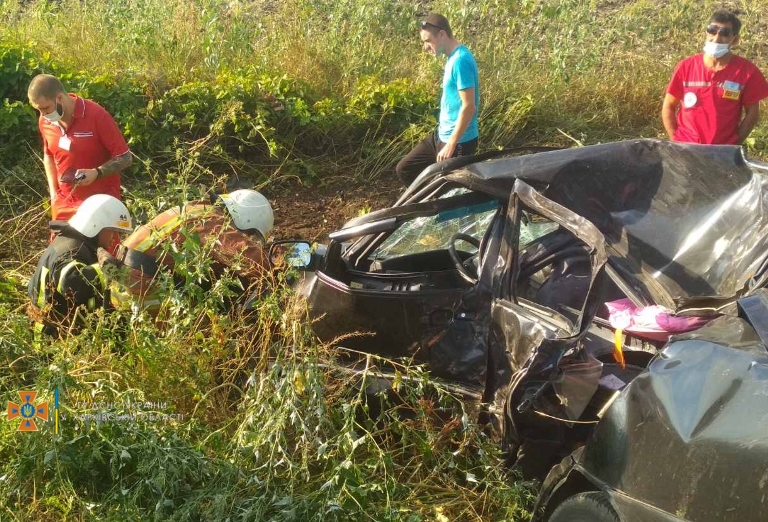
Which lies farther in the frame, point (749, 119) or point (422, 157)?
point (422, 157)

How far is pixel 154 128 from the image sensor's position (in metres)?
7.86

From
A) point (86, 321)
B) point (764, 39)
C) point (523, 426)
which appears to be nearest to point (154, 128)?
point (86, 321)

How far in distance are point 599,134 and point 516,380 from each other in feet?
17.9

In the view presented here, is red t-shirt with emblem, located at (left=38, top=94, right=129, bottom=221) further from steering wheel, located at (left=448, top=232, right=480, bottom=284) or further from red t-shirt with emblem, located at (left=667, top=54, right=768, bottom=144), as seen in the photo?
red t-shirt with emblem, located at (left=667, top=54, right=768, bottom=144)

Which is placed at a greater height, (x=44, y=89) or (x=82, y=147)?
(x=44, y=89)

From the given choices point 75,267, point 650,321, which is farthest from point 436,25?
point 650,321

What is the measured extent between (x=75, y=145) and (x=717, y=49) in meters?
4.47

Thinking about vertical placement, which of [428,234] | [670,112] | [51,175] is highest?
[670,112]

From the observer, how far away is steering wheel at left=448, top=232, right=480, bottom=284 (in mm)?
4119

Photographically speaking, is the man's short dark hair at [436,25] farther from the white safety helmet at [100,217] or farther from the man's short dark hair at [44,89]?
the man's short dark hair at [44,89]

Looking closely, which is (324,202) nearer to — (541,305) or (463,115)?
(463,115)

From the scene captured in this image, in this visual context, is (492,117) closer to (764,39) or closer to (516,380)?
(764,39)

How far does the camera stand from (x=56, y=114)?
5.86 meters

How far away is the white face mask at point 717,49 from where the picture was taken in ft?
19.1
